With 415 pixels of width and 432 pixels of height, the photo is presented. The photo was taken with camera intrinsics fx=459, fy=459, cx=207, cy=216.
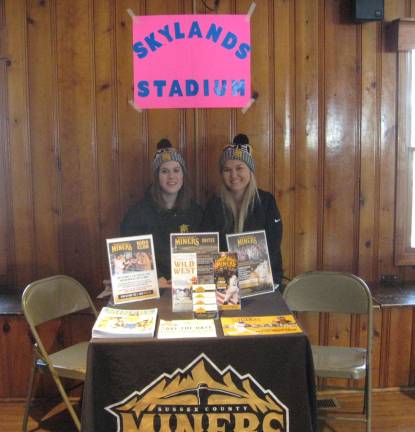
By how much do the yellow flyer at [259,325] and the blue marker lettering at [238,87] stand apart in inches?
71.9

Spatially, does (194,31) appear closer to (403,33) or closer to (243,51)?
(243,51)

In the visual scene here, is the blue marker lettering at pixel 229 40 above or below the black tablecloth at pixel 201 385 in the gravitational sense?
above

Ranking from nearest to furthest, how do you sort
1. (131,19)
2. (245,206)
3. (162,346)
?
(162,346), (245,206), (131,19)

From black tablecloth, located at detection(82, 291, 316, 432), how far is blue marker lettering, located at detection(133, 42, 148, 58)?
219cm

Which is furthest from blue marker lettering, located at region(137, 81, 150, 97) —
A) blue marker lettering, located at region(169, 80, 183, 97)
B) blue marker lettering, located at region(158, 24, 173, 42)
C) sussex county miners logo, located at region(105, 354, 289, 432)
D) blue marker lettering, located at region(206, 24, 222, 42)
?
sussex county miners logo, located at region(105, 354, 289, 432)

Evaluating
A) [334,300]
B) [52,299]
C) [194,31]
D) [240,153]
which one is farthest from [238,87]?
[52,299]

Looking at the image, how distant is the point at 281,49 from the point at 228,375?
240 cm

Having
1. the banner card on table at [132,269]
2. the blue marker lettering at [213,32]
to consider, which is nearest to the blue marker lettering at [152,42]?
the blue marker lettering at [213,32]

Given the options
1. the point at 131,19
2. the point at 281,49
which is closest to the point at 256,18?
the point at 281,49

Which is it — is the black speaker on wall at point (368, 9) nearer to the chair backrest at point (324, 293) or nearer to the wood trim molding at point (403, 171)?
the wood trim molding at point (403, 171)

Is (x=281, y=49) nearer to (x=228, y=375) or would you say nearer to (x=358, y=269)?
(x=358, y=269)

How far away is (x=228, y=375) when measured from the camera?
189 cm

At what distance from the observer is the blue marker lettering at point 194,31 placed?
129 inches

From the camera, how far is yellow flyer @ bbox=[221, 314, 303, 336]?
191 centimetres
